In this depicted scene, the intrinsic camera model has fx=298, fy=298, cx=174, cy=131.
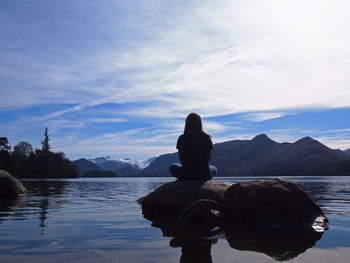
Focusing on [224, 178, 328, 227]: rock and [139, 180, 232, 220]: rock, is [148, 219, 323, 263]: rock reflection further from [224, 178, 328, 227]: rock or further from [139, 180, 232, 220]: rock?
[139, 180, 232, 220]: rock

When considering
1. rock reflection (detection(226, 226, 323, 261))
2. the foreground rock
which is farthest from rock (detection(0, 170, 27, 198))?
rock reflection (detection(226, 226, 323, 261))

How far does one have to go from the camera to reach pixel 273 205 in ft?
26.9

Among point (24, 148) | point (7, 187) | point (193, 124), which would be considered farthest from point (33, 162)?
point (193, 124)

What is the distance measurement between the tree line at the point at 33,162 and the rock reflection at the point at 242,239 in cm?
11159

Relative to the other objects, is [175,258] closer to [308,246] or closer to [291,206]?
[308,246]

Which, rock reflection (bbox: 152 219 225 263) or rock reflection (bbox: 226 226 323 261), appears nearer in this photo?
rock reflection (bbox: 152 219 225 263)

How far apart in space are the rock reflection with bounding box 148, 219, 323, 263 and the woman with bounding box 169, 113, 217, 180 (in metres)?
3.33

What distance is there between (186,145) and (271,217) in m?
4.21

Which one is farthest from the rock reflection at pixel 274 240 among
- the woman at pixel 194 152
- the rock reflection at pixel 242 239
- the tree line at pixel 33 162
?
the tree line at pixel 33 162

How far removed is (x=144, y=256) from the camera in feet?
16.1

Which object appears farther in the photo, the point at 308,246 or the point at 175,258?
the point at 308,246

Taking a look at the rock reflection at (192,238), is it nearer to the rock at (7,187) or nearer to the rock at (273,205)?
the rock at (273,205)

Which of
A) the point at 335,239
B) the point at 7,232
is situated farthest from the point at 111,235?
the point at 335,239

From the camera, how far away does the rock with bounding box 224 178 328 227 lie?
809 centimetres
